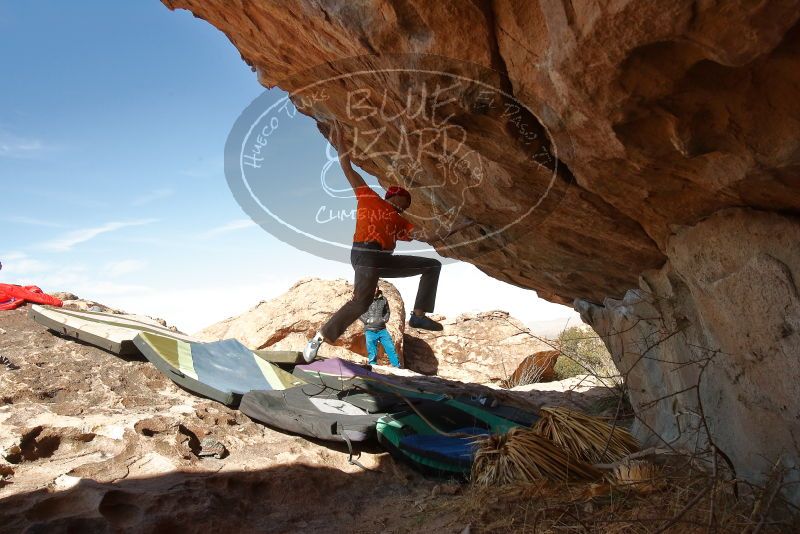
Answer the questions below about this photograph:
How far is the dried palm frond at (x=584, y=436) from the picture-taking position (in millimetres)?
3359

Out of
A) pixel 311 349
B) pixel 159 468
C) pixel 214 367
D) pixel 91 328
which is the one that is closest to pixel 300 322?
pixel 311 349

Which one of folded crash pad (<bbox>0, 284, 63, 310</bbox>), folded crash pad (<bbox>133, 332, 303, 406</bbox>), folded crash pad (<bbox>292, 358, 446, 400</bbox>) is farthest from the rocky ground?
folded crash pad (<bbox>0, 284, 63, 310</bbox>)

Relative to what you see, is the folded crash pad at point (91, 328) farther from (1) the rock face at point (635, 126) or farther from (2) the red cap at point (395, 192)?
(1) the rock face at point (635, 126)

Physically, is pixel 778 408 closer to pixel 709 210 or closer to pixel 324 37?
pixel 709 210

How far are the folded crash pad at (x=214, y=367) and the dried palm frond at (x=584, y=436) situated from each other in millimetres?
2904

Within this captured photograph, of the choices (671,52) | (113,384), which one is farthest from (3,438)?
(671,52)

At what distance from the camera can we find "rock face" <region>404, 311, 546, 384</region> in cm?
1058

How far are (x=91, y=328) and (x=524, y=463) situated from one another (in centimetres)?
487

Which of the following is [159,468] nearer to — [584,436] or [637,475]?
[584,436]

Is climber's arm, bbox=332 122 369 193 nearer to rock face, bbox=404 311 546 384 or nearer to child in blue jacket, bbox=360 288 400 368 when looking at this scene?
child in blue jacket, bbox=360 288 400 368

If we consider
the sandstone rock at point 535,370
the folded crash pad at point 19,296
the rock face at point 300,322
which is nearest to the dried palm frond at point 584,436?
the sandstone rock at point 535,370

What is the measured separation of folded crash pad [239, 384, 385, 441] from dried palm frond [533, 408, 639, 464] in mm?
1575

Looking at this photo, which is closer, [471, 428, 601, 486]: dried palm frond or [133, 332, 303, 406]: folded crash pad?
[471, 428, 601, 486]: dried palm frond

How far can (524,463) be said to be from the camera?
324 centimetres
